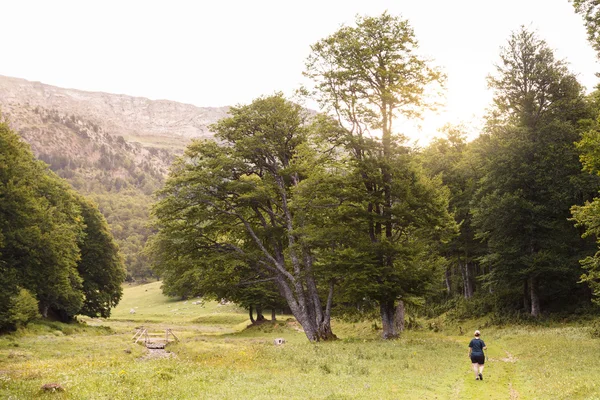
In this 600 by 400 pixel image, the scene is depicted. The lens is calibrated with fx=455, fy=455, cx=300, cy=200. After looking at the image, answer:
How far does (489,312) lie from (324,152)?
27926 millimetres

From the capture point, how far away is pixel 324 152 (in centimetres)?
3284

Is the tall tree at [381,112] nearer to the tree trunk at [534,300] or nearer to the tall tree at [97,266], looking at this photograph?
the tree trunk at [534,300]

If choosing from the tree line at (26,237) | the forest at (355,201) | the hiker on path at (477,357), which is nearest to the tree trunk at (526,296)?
the forest at (355,201)

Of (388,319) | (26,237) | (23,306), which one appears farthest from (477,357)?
(23,306)

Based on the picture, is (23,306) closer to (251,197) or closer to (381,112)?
(251,197)

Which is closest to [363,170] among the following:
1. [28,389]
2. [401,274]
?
[401,274]

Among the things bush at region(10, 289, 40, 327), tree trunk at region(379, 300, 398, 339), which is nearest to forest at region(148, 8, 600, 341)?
tree trunk at region(379, 300, 398, 339)

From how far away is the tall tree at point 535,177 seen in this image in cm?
3962

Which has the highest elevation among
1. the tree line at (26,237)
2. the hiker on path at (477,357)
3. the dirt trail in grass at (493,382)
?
the tree line at (26,237)

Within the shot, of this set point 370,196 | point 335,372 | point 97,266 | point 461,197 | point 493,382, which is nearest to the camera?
point 493,382

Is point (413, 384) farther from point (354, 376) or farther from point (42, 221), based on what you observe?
point (42, 221)

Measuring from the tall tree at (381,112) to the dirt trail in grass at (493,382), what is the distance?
8150 mm

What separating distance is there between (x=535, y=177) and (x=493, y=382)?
1075 inches

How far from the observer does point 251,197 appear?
3416 cm
